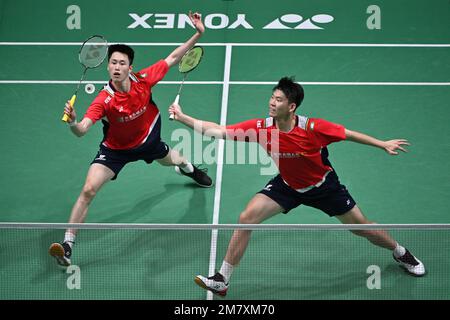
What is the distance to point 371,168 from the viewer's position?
950 cm

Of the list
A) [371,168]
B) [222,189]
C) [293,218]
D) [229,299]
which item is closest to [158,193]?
[222,189]

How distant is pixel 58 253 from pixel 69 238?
0.16 meters

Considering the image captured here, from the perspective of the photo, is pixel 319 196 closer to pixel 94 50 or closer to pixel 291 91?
pixel 291 91

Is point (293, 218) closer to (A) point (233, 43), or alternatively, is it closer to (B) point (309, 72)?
(B) point (309, 72)

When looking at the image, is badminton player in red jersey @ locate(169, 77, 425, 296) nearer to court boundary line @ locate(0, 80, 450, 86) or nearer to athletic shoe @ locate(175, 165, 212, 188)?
athletic shoe @ locate(175, 165, 212, 188)

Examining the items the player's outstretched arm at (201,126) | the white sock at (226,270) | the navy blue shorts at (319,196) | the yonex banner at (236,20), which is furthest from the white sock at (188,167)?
the yonex banner at (236,20)

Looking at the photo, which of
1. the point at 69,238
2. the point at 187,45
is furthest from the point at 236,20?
the point at 69,238

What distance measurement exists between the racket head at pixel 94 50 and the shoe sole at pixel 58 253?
2.18m

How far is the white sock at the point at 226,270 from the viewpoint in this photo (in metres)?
6.74

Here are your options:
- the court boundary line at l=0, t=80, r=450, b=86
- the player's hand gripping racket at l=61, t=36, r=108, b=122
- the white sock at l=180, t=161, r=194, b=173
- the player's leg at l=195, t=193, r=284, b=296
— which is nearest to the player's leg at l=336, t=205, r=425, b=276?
the player's leg at l=195, t=193, r=284, b=296

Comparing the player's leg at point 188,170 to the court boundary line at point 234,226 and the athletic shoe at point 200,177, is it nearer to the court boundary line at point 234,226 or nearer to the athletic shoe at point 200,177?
the athletic shoe at point 200,177

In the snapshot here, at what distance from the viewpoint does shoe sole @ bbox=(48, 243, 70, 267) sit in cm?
719

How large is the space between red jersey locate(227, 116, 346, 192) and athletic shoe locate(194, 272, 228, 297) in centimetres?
120
